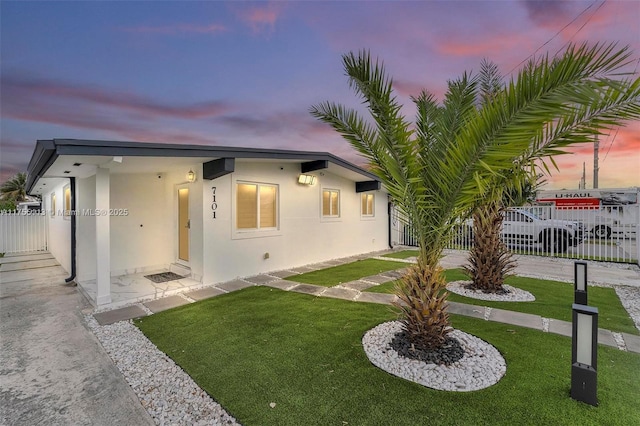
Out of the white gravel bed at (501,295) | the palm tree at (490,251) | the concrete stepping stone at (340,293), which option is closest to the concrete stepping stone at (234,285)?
the concrete stepping stone at (340,293)

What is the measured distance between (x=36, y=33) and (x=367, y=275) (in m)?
13.0

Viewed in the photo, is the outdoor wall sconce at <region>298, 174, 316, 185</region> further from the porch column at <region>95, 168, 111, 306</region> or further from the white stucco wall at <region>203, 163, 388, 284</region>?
the porch column at <region>95, 168, 111, 306</region>

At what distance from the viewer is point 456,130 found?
368cm

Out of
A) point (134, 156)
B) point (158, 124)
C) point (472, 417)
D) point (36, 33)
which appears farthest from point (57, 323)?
point (158, 124)

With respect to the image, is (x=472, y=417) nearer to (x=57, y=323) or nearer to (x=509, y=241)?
(x=57, y=323)

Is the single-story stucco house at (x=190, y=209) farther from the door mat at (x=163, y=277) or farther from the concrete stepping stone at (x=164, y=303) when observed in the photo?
the concrete stepping stone at (x=164, y=303)

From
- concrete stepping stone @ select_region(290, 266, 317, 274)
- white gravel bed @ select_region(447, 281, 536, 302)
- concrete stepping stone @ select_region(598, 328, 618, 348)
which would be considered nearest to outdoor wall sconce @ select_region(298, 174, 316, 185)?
concrete stepping stone @ select_region(290, 266, 317, 274)

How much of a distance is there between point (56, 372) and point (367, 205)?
437 inches

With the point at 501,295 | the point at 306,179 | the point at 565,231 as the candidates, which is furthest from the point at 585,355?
the point at 565,231

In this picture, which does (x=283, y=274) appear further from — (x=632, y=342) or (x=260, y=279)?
(x=632, y=342)

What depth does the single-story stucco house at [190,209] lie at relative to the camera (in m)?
5.98

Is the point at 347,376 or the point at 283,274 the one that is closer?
the point at 347,376

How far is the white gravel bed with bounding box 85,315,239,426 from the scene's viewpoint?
2.74 m

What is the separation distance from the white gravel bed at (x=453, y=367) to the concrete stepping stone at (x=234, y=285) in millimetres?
3908
